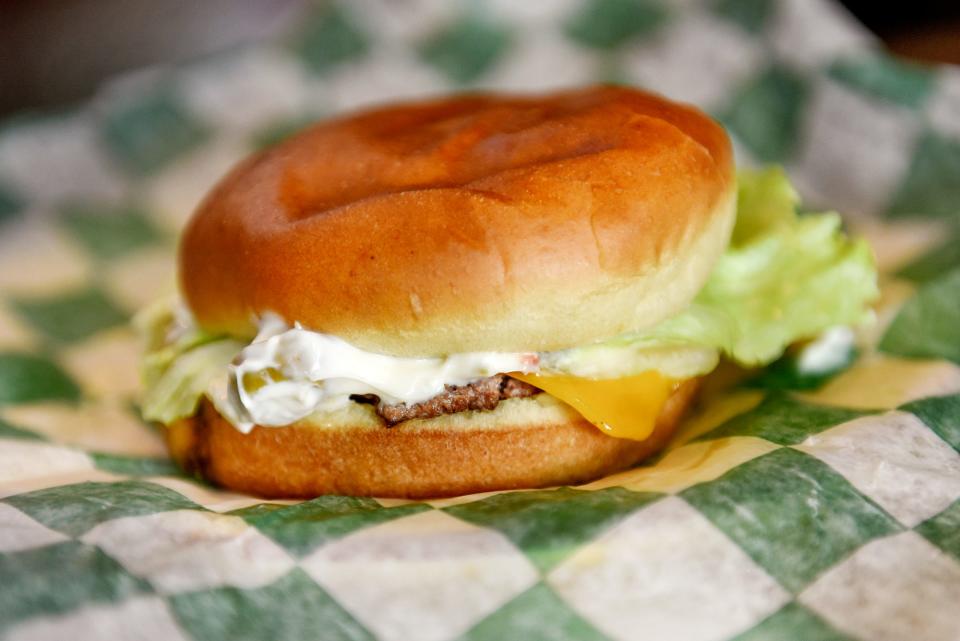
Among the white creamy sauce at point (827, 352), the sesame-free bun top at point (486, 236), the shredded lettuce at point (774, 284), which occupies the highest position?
the sesame-free bun top at point (486, 236)

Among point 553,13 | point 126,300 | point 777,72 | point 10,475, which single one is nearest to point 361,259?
point 10,475

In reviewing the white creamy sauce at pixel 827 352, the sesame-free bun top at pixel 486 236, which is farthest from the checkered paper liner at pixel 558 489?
the sesame-free bun top at pixel 486 236

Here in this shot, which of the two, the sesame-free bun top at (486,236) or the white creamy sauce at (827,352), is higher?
the sesame-free bun top at (486,236)

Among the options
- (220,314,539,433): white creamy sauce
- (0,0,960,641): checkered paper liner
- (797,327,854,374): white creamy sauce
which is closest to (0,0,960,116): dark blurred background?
(0,0,960,641): checkered paper liner

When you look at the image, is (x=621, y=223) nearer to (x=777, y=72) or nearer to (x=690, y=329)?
(x=690, y=329)

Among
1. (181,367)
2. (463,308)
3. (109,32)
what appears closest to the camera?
(463,308)

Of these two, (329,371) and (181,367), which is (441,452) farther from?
(181,367)

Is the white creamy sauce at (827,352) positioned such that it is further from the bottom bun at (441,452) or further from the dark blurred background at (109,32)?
the dark blurred background at (109,32)

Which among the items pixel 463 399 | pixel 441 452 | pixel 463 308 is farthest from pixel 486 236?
pixel 441 452
